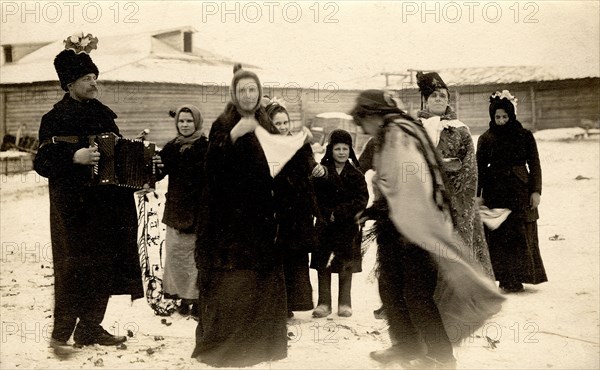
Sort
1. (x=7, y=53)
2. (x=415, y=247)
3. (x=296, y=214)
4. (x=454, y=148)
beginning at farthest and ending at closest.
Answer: (x=7, y=53)
(x=454, y=148)
(x=296, y=214)
(x=415, y=247)

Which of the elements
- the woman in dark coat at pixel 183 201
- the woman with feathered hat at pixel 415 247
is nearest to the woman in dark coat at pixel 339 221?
the woman with feathered hat at pixel 415 247

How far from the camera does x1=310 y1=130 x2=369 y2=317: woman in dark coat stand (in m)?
3.85

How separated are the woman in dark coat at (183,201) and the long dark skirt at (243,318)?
1.96 ft

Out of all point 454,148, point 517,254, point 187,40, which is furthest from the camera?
point 517,254

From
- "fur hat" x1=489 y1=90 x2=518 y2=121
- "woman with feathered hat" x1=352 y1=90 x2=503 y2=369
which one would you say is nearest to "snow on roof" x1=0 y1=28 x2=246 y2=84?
"woman with feathered hat" x1=352 y1=90 x2=503 y2=369

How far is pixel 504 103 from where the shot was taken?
13.3 ft

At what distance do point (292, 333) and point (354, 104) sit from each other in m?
1.65

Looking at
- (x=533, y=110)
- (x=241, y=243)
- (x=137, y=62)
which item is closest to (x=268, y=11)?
(x=137, y=62)

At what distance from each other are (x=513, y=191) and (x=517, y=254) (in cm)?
52

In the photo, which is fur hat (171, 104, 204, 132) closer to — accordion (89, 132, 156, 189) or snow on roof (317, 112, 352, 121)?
accordion (89, 132, 156, 189)

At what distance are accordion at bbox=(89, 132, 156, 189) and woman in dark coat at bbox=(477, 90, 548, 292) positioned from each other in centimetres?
250

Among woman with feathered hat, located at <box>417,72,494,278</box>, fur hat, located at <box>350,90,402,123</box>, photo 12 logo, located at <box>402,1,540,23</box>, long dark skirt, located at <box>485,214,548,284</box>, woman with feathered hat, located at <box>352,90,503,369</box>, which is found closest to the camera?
woman with feathered hat, located at <box>352,90,503,369</box>

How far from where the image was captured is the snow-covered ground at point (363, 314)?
11.6 feet

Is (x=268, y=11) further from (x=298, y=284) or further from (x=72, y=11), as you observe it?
(x=298, y=284)
